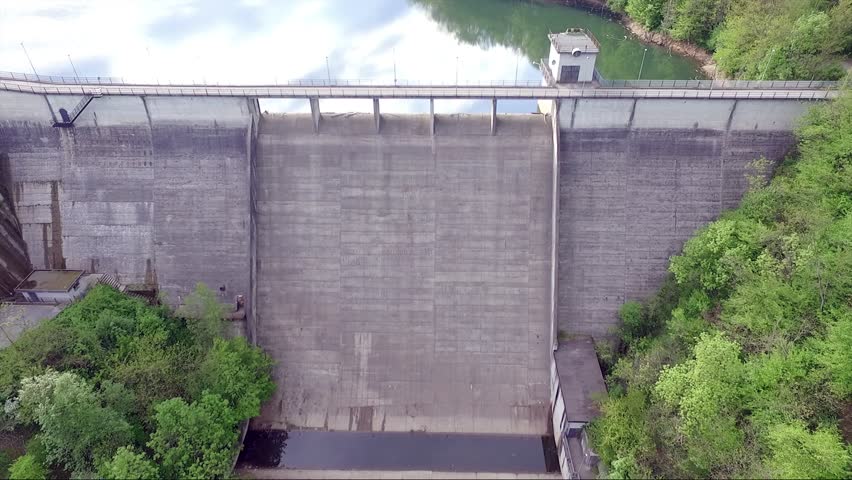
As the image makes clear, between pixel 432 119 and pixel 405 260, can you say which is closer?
pixel 432 119

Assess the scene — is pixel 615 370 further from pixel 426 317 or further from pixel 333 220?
pixel 333 220

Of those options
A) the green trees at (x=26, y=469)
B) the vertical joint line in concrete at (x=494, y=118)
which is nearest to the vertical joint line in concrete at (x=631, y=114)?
the vertical joint line in concrete at (x=494, y=118)

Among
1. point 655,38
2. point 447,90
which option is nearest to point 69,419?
point 447,90

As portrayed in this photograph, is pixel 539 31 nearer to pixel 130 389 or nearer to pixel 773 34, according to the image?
pixel 773 34

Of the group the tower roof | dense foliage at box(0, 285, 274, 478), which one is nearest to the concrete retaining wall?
dense foliage at box(0, 285, 274, 478)

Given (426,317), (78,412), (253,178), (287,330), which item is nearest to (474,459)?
(426,317)

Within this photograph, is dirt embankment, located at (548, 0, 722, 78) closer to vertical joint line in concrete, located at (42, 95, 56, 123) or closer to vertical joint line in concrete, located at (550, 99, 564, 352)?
vertical joint line in concrete, located at (550, 99, 564, 352)
